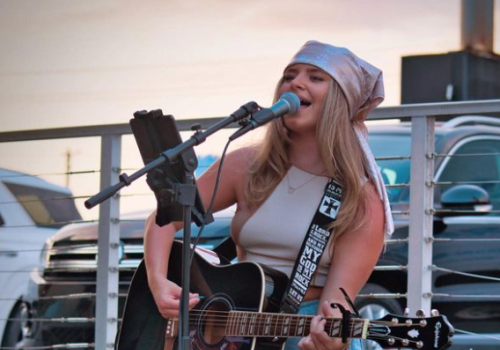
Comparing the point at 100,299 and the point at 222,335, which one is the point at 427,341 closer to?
the point at 222,335

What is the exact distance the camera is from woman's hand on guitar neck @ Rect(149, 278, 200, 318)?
411cm

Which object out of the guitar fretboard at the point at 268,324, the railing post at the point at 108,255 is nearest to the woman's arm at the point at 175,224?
the guitar fretboard at the point at 268,324

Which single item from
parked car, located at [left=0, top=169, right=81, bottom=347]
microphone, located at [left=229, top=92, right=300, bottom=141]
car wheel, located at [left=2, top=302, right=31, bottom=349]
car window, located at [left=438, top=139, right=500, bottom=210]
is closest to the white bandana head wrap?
microphone, located at [left=229, top=92, right=300, bottom=141]

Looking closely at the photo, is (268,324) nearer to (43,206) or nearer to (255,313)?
(255,313)

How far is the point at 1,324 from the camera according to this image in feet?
29.7

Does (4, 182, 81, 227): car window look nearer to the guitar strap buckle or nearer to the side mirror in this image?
the side mirror

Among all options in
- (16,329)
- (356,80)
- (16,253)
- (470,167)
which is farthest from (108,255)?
(16,329)

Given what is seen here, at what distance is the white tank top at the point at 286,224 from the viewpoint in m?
4.11

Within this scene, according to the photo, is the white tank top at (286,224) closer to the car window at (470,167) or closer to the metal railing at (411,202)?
the metal railing at (411,202)

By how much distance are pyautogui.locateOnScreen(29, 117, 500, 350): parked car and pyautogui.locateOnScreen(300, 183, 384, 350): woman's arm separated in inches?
74.7

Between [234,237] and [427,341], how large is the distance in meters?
1.00

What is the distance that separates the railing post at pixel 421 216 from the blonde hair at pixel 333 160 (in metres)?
0.87

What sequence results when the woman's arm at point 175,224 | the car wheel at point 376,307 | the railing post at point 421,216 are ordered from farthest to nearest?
the car wheel at point 376,307
the railing post at point 421,216
the woman's arm at point 175,224

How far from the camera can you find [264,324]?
396cm
